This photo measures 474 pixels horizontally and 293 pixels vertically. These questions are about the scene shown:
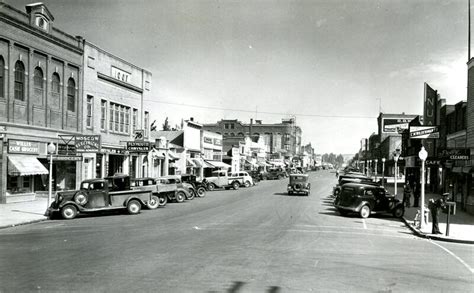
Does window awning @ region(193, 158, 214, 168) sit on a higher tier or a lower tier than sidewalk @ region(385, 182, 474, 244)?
higher

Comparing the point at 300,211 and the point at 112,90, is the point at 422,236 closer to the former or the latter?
the point at 300,211

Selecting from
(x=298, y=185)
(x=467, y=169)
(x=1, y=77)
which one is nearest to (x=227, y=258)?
(x=467, y=169)

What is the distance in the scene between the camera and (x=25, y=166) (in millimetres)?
24656

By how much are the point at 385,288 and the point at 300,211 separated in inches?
563

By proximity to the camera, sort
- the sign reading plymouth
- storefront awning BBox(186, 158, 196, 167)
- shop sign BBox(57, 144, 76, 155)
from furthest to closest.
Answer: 1. storefront awning BBox(186, 158, 196, 167)
2. shop sign BBox(57, 144, 76, 155)
3. the sign reading plymouth

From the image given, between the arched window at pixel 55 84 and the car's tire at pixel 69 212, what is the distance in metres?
12.2

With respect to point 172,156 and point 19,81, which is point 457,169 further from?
point 172,156

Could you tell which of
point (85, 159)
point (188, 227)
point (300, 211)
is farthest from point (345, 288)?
point (85, 159)

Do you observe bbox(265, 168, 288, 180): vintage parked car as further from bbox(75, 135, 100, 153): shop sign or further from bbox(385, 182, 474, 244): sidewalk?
bbox(385, 182, 474, 244): sidewalk

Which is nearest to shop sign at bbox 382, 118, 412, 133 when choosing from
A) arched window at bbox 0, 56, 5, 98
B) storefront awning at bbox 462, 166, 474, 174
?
storefront awning at bbox 462, 166, 474, 174

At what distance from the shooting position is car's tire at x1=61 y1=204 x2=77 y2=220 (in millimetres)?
19203

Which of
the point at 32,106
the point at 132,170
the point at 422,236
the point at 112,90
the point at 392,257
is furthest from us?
the point at 132,170

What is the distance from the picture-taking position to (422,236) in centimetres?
1553

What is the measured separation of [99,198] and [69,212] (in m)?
1.53
